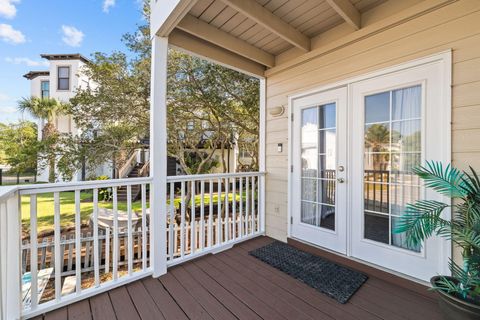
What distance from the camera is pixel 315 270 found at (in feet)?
7.76

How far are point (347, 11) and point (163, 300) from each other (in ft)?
10.6

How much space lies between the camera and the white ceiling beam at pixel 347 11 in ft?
6.78

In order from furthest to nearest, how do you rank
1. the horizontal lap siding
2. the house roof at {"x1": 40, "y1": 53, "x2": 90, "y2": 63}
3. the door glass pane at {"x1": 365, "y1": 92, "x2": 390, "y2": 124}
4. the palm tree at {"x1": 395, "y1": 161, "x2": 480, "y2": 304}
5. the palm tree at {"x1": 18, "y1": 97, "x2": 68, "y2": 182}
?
the house roof at {"x1": 40, "y1": 53, "x2": 90, "y2": 63}, the palm tree at {"x1": 18, "y1": 97, "x2": 68, "y2": 182}, the door glass pane at {"x1": 365, "y1": 92, "x2": 390, "y2": 124}, the horizontal lap siding, the palm tree at {"x1": 395, "y1": 161, "x2": 480, "y2": 304}

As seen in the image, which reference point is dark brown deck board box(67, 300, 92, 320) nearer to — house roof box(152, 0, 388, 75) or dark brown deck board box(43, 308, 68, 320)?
dark brown deck board box(43, 308, 68, 320)

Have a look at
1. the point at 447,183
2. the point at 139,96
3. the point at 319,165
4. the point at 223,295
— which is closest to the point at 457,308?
the point at 447,183

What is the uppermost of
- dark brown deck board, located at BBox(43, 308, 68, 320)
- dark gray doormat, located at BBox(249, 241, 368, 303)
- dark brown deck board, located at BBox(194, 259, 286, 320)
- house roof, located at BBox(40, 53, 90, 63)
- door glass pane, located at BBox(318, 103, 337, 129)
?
house roof, located at BBox(40, 53, 90, 63)

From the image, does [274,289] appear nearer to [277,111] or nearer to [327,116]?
[327,116]

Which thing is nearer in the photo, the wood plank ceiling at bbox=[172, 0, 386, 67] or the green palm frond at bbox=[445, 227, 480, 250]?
the green palm frond at bbox=[445, 227, 480, 250]

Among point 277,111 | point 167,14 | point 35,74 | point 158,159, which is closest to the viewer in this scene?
point 167,14

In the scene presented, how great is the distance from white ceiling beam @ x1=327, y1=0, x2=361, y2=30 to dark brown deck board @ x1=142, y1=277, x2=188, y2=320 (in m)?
3.00

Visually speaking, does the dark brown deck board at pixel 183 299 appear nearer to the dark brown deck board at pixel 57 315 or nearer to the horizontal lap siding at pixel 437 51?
the dark brown deck board at pixel 57 315

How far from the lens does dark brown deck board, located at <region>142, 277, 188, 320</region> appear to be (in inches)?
67.7

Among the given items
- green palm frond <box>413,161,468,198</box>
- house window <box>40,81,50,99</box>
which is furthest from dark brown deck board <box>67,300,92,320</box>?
house window <box>40,81,50,99</box>

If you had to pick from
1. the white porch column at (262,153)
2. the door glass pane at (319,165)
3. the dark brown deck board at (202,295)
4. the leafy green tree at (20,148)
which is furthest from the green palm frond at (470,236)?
the leafy green tree at (20,148)
